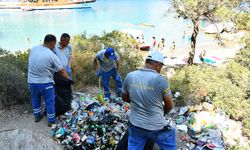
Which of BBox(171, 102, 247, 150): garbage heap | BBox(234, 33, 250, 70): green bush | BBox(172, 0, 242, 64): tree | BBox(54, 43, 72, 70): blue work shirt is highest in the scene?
BBox(172, 0, 242, 64): tree

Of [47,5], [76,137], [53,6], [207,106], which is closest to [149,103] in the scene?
[76,137]

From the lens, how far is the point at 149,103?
11.2 feet

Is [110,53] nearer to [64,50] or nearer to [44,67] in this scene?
[64,50]

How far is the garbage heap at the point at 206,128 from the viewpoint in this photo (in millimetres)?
5497

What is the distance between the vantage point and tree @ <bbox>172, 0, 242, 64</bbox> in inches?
476

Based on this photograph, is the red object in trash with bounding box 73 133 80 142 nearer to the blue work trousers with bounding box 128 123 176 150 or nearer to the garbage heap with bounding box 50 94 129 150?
the garbage heap with bounding box 50 94 129 150

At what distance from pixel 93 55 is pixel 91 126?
4635mm

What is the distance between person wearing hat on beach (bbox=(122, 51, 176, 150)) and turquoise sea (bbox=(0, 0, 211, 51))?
25.2 meters

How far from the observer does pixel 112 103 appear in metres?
6.48

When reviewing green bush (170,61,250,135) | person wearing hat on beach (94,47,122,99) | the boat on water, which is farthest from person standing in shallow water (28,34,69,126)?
the boat on water

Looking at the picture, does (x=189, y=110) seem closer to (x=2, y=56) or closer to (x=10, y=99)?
(x=10, y=99)

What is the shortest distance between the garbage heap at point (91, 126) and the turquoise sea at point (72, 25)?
22814 mm

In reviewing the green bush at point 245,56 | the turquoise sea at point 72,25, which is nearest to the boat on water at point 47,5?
the turquoise sea at point 72,25

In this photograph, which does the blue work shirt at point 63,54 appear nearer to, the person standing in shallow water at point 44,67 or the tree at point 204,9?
the person standing in shallow water at point 44,67
